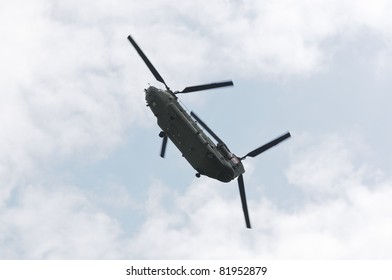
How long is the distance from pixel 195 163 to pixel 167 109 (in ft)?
16.2

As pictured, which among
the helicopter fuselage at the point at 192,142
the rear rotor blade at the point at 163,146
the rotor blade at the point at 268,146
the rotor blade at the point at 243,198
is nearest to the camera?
the helicopter fuselage at the point at 192,142

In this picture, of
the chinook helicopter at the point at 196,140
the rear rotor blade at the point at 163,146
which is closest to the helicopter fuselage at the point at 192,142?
the chinook helicopter at the point at 196,140

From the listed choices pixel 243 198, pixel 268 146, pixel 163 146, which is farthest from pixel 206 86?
pixel 243 198

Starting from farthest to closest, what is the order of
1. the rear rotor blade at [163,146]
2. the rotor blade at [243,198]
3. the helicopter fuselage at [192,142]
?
1. the rear rotor blade at [163,146]
2. the rotor blade at [243,198]
3. the helicopter fuselage at [192,142]

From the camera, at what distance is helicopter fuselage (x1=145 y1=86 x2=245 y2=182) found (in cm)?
4256

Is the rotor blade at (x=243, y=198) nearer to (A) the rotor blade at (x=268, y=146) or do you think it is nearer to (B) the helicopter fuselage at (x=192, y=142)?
(B) the helicopter fuselage at (x=192, y=142)

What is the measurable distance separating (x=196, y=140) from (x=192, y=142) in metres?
0.38

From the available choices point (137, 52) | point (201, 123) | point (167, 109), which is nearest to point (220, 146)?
point (201, 123)

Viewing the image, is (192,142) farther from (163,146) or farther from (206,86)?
(163,146)

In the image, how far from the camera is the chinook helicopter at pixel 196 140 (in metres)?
42.6

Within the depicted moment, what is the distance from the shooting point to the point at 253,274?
35.1m

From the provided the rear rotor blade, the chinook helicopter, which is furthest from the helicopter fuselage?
the rear rotor blade

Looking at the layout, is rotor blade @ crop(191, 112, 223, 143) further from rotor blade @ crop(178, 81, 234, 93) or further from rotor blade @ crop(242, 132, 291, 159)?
rotor blade @ crop(242, 132, 291, 159)

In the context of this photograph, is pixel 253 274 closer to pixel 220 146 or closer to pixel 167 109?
pixel 220 146
